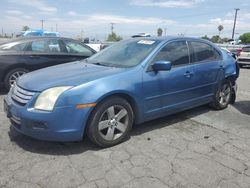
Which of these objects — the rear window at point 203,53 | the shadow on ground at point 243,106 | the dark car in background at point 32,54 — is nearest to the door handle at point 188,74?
the rear window at point 203,53

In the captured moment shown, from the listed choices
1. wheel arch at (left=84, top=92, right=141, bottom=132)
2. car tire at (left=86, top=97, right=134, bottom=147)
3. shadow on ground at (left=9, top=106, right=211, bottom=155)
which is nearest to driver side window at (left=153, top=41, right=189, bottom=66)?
wheel arch at (left=84, top=92, right=141, bottom=132)

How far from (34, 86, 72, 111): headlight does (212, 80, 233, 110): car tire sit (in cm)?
338

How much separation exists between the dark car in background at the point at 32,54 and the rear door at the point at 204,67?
142 inches

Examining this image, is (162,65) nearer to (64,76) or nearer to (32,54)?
(64,76)

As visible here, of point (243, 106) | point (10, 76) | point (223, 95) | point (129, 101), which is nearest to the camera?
point (129, 101)

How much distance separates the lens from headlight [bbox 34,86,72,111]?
333 centimetres

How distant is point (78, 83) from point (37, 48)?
412cm

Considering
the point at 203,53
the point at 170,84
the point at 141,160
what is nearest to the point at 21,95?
the point at 141,160

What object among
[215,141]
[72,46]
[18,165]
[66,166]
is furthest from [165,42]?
[72,46]

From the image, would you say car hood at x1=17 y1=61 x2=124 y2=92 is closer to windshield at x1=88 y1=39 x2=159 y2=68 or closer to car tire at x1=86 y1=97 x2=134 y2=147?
windshield at x1=88 y1=39 x2=159 y2=68

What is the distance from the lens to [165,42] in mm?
4520

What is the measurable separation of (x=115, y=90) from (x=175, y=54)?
60.6 inches

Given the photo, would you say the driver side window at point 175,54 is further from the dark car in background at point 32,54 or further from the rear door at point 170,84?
the dark car in background at point 32,54

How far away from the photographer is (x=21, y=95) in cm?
357
